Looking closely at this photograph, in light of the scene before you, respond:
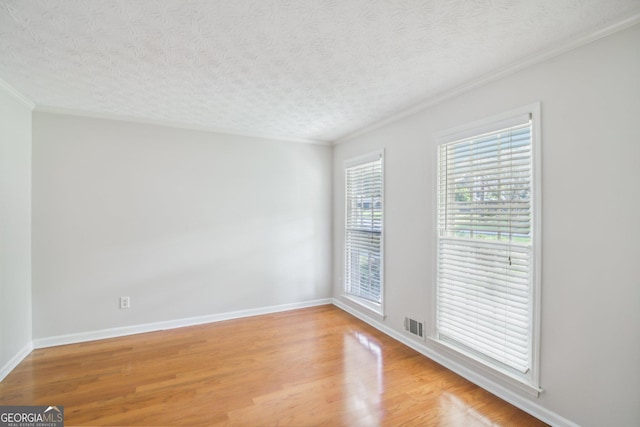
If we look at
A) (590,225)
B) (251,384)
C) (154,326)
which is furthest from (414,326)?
(154,326)

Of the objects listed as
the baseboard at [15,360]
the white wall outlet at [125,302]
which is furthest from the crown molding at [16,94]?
the baseboard at [15,360]

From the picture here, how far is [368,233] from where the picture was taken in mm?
3801

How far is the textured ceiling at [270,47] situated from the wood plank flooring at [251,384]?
8.18 ft

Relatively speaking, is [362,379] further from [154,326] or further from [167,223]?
[167,223]

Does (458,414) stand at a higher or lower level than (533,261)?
lower

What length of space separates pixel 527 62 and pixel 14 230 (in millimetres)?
4450

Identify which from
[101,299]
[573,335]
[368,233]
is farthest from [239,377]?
[573,335]

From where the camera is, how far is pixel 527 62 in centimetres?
202

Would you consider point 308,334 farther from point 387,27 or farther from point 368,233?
point 387,27

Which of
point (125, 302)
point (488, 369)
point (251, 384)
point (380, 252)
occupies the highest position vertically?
point (380, 252)

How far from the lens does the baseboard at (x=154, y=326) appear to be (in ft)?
10.0

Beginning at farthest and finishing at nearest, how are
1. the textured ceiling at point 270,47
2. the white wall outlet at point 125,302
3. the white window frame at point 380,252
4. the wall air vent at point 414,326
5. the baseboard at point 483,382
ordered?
the white window frame at point 380,252
the white wall outlet at point 125,302
the wall air vent at point 414,326
the baseboard at point 483,382
the textured ceiling at point 270,47

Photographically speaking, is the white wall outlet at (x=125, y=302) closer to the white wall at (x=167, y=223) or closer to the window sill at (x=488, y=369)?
the white wall at (x=167, y=223)

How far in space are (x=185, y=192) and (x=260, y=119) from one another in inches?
51.5
